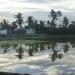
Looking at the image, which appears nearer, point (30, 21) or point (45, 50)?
point (45, 50)

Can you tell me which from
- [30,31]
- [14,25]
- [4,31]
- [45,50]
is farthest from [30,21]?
[45,50]

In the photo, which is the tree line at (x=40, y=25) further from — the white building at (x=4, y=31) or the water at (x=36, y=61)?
the water at (x=36, y=61)

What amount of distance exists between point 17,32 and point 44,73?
7976 cm

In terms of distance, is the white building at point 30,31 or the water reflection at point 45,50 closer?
the water reflection at point 45,50

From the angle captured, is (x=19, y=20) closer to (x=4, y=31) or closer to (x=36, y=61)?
(x=4, y=31)

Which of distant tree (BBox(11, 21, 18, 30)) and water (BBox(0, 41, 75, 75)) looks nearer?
water (BBox(0, 41, 75, 75))

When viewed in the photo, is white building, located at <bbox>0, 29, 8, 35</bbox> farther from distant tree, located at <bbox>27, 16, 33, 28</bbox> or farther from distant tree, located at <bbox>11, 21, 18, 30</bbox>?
distant tree, located at <bbox>27, 16, 33, 28</bbox>

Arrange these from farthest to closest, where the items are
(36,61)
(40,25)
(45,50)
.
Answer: (40,25) < (45,50) < (36,61)

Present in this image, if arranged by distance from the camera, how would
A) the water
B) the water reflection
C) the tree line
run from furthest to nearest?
1. the tree line
2. the water reflection
3. the water

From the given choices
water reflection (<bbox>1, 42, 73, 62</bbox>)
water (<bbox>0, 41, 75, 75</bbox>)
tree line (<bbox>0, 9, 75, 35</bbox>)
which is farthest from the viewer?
tree line (<bbox>0, 9, 75, 35</bbox>)

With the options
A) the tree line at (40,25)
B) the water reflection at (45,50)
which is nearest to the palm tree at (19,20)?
the tree line at (40,25)

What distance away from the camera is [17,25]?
9494 centimetres

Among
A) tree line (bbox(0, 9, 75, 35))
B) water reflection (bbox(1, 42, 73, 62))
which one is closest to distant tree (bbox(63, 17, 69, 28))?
tree line (bbox(0, 9, 75, 35))

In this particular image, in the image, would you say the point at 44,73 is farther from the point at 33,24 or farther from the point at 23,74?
the point at 33,24
